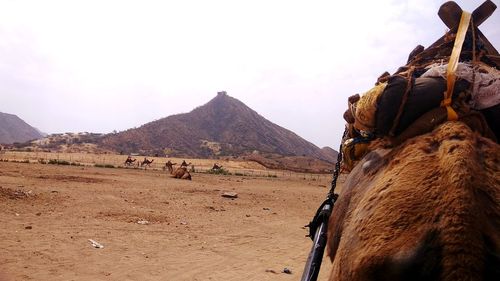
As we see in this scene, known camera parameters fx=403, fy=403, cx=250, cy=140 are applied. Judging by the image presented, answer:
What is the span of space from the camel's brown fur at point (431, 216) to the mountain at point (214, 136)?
63703mm

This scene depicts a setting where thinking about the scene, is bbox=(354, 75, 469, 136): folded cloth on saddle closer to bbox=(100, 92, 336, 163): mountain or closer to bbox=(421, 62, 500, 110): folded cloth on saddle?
bbox=(421, 62, 500, 110): folded cloth on saddle

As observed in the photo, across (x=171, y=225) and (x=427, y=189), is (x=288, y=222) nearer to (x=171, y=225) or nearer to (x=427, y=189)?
(x=171, y=225)

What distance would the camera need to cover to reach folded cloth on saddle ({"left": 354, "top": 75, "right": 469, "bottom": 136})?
1951 millimetres

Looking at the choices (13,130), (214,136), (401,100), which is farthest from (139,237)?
(13,130)

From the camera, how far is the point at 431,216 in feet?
4.74

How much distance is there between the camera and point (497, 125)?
6.25 feet

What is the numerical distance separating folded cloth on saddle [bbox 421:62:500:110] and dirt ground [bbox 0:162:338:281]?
482 centimetres

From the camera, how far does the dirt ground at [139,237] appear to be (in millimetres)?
6203

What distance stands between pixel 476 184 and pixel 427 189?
17 cm

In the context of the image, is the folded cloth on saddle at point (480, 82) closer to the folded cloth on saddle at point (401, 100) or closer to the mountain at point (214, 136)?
the folded cloth on saddle at point (401, 100)

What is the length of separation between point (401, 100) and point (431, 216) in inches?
28.0

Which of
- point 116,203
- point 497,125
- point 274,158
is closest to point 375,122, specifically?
point 497,125

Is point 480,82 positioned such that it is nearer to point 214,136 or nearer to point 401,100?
point 401,100

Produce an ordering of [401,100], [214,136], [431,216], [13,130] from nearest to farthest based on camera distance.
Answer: [431,216], [401,100], [214,136], [13,130]
